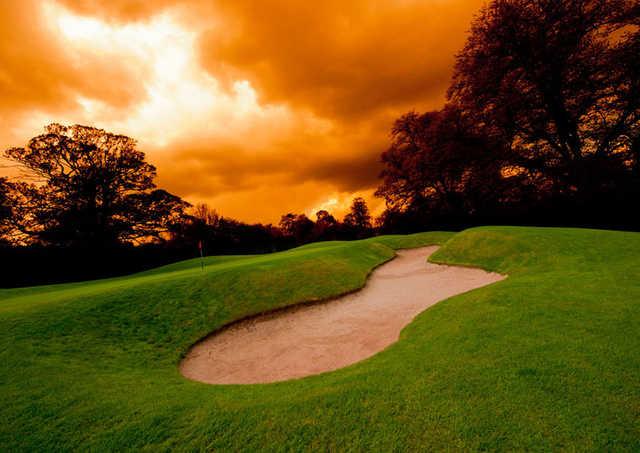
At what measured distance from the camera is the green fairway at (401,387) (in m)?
3.15

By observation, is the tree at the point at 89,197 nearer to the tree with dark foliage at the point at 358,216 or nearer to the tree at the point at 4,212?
the tree at the point at 4,212

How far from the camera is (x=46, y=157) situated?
28.9 meters

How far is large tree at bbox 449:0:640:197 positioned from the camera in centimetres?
1703

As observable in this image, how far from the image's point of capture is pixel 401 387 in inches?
159

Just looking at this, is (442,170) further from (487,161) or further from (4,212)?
(4,212)

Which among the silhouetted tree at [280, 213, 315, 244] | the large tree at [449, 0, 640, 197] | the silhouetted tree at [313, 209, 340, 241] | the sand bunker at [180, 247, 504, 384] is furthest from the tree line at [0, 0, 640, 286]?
the silhouetted tree at [280, 213, 315, 244]

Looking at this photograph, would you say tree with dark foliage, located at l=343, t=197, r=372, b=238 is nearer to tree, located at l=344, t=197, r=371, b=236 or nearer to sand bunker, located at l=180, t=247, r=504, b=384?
tree, located at l=344, t=197, r=371, b=236

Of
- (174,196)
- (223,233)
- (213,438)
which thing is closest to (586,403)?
(213,438)

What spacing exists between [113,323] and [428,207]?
133ft

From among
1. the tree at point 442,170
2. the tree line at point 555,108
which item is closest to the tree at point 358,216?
the tree at point 442,170

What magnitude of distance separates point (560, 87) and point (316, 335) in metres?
25.7

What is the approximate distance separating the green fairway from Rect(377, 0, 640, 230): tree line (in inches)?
544

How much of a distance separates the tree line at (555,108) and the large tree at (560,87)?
0.20 feet

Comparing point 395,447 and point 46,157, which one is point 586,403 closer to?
point 395,447
